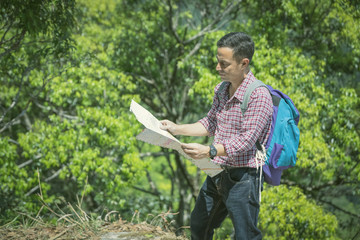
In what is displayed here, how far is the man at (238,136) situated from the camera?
230 centimetres

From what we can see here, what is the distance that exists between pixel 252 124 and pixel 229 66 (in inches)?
14.1

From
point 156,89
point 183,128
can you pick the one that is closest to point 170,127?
point 183,128

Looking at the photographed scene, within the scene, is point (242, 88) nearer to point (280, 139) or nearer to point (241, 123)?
point (241, 123)

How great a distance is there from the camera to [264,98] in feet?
7.64

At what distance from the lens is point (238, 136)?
232cm

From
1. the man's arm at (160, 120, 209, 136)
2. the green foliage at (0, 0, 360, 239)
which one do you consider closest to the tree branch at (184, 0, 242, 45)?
the green foliage at (0, 0, 360, 239)

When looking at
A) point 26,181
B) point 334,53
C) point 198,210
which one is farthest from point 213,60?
point 198,210

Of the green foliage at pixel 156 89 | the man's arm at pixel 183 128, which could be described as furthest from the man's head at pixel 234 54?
the green foliage at pixel 156 89

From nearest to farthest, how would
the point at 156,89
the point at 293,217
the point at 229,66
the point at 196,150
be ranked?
1. the point at 196,150
2. the point at 229,66
3. the point at 293,217
4. the point at 156,89

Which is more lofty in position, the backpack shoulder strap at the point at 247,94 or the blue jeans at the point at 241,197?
the backpack shoulder strap at the point at 247,94

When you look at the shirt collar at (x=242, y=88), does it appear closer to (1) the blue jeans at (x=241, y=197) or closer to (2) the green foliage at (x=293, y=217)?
(1) the blue jeans at (x=241, y=197)

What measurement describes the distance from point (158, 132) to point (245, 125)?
47cm

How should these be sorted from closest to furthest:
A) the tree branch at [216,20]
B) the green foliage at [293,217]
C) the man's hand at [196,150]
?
the man's hand at [196,150] → the green foliage at [293,217] → the tree branch at [216,20]

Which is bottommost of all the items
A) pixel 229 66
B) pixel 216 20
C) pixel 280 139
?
pixel 280 139
